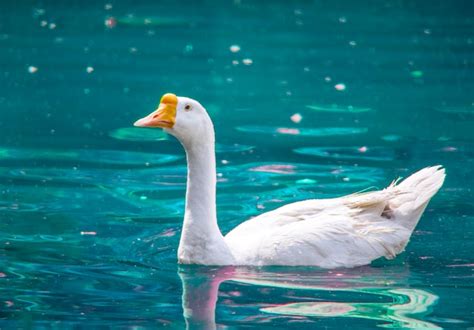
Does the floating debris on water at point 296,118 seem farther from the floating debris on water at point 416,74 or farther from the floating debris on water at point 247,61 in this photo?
the floating debris on water at point 247,61

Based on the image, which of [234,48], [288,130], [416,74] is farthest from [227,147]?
[234,48]

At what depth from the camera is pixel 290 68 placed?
17.6 m

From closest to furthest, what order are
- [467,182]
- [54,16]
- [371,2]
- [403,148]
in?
[467,182] < [403,148] < [54,16] < [371,2]

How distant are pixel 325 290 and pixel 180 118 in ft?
5.24

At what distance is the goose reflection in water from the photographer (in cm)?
747

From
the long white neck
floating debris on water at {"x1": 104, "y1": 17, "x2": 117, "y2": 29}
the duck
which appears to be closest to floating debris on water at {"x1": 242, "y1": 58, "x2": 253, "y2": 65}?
floating debris on water at {"x1": 104, "y1": 17, "x2": 117, "y2": 29}

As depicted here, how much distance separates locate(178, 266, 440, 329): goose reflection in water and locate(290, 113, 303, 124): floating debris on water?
5.71 m

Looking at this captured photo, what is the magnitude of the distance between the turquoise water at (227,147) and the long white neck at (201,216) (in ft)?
0.42

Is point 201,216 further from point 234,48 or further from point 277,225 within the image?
point 234,48

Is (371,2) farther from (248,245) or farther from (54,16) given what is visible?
(248,245)

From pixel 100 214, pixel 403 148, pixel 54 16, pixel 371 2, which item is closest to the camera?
pixel 100 214

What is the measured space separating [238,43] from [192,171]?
1117cm

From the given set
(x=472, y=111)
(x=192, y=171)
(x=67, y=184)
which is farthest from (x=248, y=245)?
(x=472, y=111)

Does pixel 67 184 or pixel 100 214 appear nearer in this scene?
pixel 100 214
